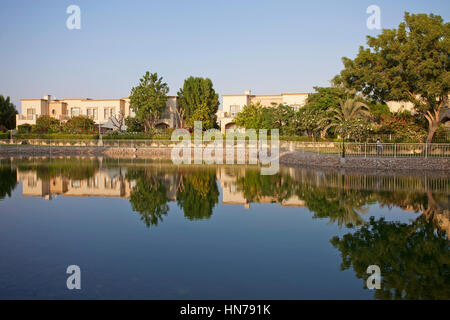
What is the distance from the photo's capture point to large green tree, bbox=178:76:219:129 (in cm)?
4928

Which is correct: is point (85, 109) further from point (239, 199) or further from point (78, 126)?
point (239, 199)

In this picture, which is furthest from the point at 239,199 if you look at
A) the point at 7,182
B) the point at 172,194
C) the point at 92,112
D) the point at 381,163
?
the point at 92,112

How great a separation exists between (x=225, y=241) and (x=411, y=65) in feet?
64.4

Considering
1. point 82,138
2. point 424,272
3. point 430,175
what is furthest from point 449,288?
point 82,138

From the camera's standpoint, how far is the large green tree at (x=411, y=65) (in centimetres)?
2239

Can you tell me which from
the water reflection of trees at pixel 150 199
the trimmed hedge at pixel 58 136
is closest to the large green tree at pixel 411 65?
the water reflection of trees at pixel 150 199

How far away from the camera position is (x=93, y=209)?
39.0 feet

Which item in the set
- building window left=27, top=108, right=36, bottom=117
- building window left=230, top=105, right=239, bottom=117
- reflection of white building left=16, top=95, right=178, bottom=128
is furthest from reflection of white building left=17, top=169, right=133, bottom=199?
building window left=27, top=108, right=36, bottom=117

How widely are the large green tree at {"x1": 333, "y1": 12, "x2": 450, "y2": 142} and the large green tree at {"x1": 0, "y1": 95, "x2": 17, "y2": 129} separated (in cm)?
5240

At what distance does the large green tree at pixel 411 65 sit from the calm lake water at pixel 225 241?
9.58 metres

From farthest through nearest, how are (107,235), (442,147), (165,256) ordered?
1. (442,147)
2. (107,235)
3. (165,256)

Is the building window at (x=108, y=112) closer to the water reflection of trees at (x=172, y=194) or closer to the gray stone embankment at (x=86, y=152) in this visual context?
the gray stone embankment at (x=86, y=152)
